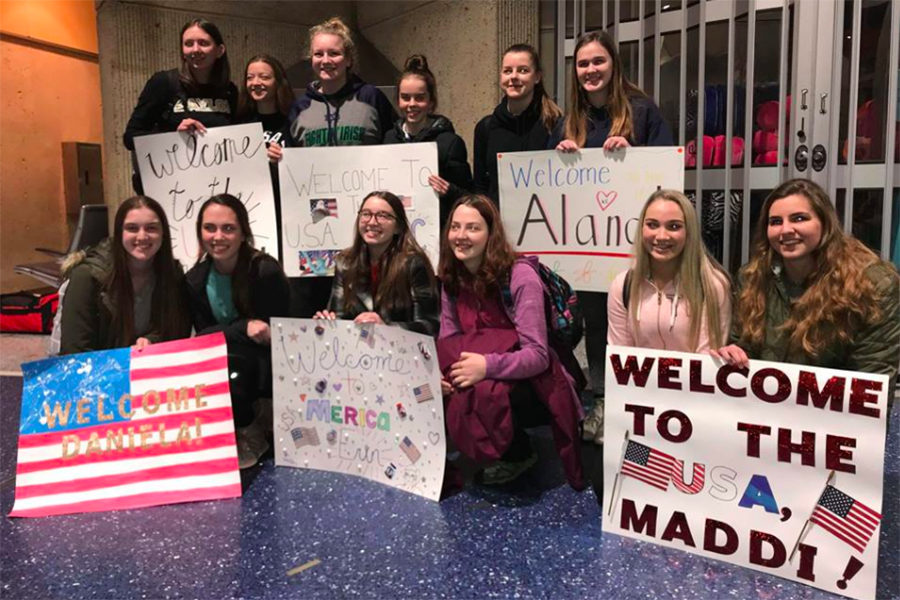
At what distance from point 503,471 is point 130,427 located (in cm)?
124

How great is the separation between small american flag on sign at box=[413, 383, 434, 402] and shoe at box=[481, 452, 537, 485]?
394 mm

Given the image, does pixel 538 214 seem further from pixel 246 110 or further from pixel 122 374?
pixel 122 374

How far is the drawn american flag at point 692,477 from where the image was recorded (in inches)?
77.0

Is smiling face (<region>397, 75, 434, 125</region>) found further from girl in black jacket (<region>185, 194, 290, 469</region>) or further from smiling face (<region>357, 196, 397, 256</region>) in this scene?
girl in black jacket (<region>185, 194, 290, 469</region>)

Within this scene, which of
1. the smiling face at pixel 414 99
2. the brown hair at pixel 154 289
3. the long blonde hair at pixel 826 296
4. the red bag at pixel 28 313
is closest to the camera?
the long blonde hair at pixel 826 296

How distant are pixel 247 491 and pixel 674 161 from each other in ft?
6.16

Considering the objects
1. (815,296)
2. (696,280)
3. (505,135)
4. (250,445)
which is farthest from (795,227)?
(250,445)

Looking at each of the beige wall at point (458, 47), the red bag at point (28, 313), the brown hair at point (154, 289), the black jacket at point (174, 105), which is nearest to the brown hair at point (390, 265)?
the brown hair at point (154, 289)

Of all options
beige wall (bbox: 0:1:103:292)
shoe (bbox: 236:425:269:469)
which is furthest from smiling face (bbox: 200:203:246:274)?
beige wall (bbox: 0:1:103:292)

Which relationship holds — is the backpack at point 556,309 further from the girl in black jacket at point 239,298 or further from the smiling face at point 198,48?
the smiling face at point 198,48

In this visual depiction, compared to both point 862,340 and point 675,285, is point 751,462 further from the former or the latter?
point 675,285

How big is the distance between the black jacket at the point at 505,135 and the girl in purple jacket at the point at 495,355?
552 mm

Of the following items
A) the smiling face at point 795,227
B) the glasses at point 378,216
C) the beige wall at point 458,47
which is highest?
the beige wall at point 458,47

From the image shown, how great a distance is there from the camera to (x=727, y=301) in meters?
2.22
